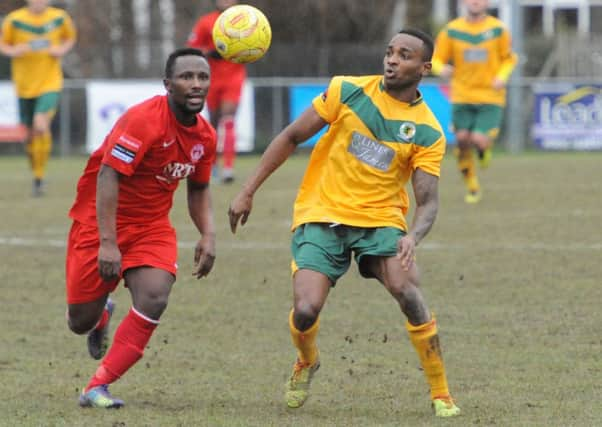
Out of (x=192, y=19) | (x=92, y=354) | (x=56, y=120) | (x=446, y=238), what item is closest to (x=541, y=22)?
(x=192, y=19)

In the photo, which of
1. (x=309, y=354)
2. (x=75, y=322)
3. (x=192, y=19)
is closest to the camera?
(x=309, y=354)

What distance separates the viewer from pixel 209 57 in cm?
1688

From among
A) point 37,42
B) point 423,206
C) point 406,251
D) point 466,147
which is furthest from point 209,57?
point 406,251

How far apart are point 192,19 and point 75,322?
26.5 meters

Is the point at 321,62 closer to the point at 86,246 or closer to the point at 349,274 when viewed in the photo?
the point at 349,274

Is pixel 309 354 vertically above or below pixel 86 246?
below

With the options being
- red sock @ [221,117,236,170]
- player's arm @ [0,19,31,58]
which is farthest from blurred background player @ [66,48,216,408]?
red sock @ [221,117,236,170]

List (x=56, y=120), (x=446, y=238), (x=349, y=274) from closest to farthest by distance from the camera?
1. (x=349, y=274)
2. (x=446, y=238)
3. (x=56, y=120)

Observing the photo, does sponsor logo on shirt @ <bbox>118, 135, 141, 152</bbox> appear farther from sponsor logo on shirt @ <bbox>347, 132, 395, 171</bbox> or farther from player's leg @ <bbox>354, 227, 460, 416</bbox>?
player's leg @ <bbox>354, 227, 460, 416</bbox>

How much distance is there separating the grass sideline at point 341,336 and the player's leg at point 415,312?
138 millimetres

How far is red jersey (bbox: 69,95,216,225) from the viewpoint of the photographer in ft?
21.2

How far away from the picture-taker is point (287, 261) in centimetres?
1126

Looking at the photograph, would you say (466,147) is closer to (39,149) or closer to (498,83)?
(498,83)

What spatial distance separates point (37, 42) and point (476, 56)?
5096 millimetres
